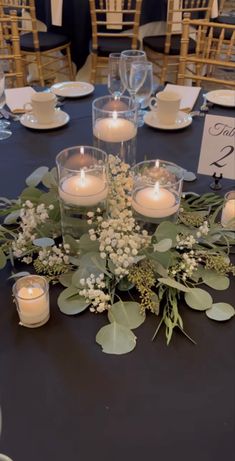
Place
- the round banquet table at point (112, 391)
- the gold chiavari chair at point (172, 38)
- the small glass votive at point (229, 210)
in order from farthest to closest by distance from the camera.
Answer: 1. the gold chiavari chair at point (172, 38)
2. the small glass votive at point (229, 210)
3. the round banquet table at point (112, 391)

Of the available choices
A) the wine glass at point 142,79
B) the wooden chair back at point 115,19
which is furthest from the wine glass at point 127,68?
the wooden chair back at point 115,19

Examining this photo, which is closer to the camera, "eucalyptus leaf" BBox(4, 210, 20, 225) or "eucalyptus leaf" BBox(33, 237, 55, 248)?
"eucalyptus leaf" BBox(33, 237, 55, 248)

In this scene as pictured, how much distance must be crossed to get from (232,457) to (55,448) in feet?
0.67

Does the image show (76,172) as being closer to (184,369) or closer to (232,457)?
(184,369)

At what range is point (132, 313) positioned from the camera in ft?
2.37

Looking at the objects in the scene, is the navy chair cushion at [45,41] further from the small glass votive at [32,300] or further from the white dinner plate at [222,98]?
the small glass votive at [32,300]

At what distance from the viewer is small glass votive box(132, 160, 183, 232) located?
2.60 feet

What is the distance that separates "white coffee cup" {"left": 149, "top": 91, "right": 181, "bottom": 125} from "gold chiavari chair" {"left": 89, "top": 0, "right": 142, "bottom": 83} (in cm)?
168

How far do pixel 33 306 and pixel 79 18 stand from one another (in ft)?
9.03

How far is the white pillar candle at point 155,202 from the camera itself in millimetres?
791

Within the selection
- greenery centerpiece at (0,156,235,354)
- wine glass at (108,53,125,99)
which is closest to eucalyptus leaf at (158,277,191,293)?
greenery centerpiece at (0,156,235,354)

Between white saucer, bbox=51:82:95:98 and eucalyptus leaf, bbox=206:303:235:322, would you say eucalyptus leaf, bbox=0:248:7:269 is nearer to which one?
eucalyptus leaf, bbox=206:303:235:322

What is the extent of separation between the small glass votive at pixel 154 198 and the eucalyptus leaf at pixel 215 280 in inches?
4.3

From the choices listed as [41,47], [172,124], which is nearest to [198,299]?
[172,124]
